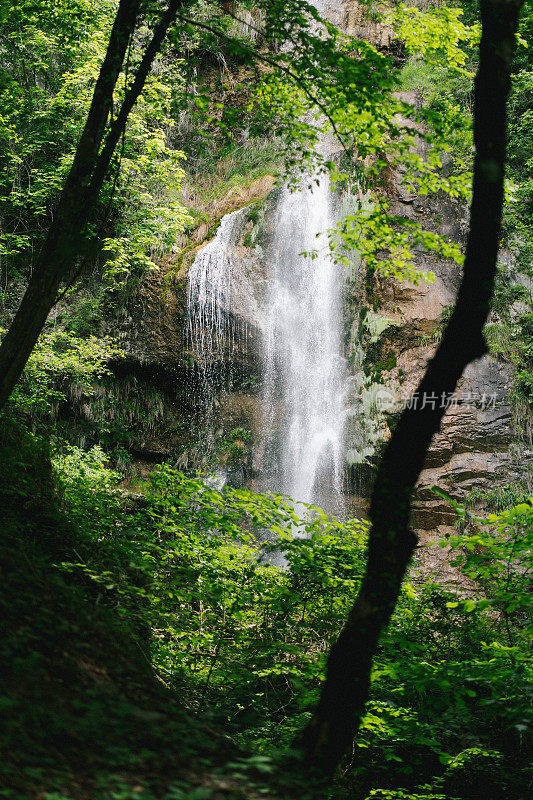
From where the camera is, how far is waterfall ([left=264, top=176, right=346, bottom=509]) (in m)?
12.6

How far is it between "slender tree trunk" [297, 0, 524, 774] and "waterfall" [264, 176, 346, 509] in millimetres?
10146

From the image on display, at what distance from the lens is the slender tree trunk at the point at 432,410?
2.11 meters

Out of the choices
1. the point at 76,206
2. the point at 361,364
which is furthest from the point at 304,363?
the point at 76,206

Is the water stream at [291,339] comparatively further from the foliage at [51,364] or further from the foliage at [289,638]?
the foliage at [289,638]

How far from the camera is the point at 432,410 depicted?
2266 mm

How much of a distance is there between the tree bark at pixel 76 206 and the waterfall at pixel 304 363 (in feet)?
28.2

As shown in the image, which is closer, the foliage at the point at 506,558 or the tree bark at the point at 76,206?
the foliage at the point at 506,558

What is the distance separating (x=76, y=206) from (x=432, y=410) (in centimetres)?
298

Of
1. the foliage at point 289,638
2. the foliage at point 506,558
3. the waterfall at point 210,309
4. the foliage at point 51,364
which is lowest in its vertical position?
the foliage at point 289,638

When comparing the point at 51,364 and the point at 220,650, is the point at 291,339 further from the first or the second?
the point at 220,650

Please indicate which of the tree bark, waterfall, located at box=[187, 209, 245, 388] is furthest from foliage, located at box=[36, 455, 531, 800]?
waterfall, located at box=[187, 209, 245, 388]

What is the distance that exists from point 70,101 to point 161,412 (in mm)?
7174

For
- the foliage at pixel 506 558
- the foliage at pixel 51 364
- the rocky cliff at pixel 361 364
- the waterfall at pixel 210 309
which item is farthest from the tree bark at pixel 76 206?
the waterfall at pixel 210 309

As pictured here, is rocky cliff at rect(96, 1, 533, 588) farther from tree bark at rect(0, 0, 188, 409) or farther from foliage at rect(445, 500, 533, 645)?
tree bark at rect(0, 0, 188, 409)
